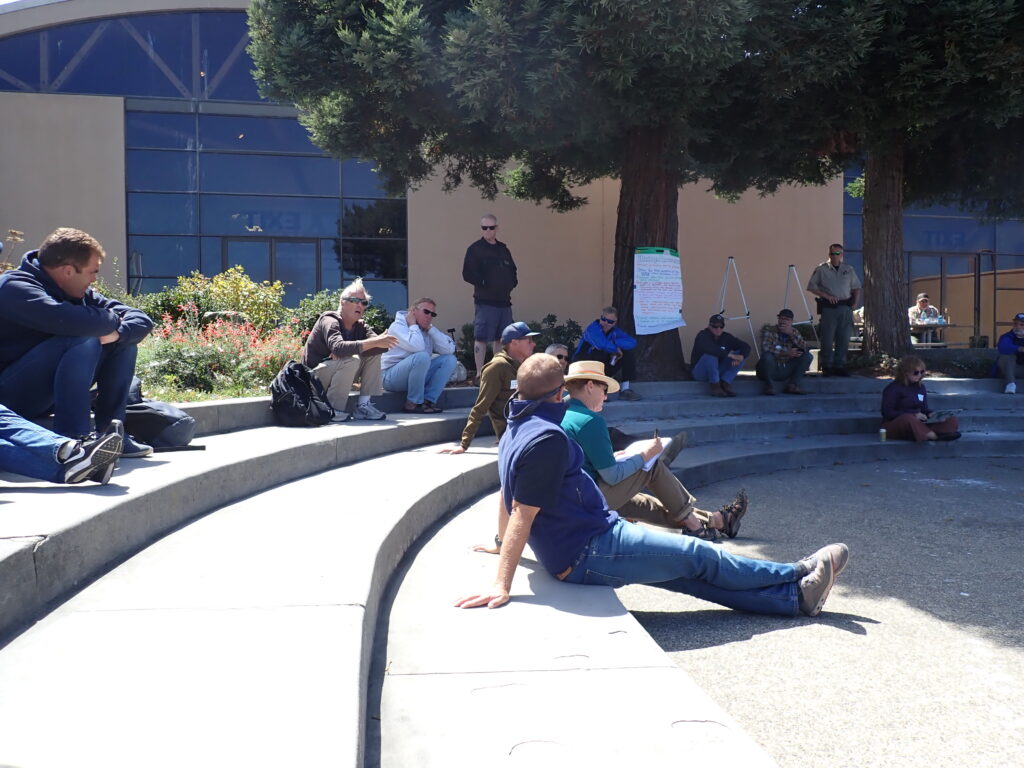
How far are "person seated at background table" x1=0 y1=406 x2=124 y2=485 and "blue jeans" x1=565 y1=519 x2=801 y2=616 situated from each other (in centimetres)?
217

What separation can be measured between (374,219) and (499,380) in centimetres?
1319

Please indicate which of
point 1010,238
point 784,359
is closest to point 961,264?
point 1010,238

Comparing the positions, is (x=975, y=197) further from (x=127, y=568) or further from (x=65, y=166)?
(x=65, y=166)

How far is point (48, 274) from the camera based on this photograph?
191 inches

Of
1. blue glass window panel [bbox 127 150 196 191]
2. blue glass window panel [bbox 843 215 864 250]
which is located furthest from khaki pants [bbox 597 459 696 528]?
blue glass window panel [bbox 843 215 864 250]

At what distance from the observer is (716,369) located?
11.5 metres

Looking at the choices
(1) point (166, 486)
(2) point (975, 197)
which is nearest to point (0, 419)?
(1) point (166, 486)

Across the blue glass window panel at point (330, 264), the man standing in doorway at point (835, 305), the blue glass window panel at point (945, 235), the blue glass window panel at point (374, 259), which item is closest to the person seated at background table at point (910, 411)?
the man standing in doorway at point (835, 305)

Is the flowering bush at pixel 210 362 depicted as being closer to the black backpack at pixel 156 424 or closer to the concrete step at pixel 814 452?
the black backpack at pixel 156 424

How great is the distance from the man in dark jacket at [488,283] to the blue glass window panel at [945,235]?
1532 cm

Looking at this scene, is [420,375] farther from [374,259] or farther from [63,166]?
[63,166]

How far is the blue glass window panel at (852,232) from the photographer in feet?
69.7

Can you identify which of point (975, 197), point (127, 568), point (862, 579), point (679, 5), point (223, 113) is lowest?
point (862, 579)

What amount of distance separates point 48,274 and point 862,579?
4.77 meters
